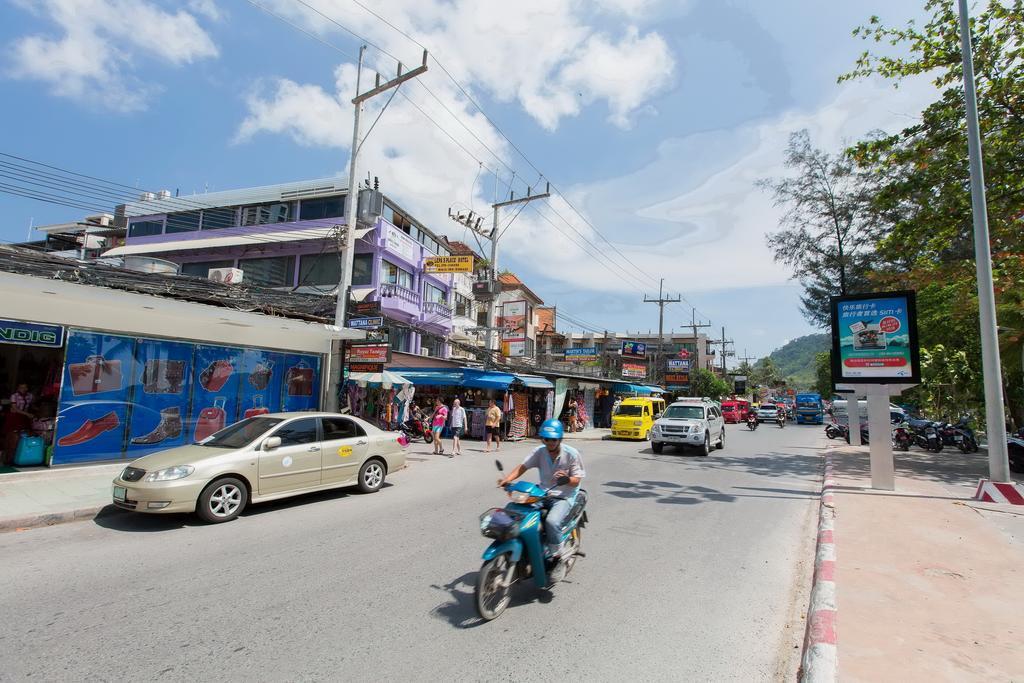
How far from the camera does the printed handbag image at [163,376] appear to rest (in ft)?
38.8

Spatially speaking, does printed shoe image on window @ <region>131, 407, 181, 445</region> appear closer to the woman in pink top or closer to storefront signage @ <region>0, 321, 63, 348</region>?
storefront signage @ <region>0, 321, 63, 348</region>

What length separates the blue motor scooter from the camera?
419 centimetres

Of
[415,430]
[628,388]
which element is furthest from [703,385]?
[415,430]

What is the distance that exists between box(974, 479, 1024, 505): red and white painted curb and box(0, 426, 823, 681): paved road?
3.89 meters

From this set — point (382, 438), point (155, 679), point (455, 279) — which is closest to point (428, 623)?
point (155, 679)

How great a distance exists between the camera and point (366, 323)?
1420 centimetres

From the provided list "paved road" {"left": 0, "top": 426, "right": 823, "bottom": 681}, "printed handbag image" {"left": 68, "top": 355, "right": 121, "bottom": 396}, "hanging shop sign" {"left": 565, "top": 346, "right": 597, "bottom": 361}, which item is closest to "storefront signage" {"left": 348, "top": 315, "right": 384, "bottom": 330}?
"printed handbag image" {"left": 68, "top": 355, "right": 121, "bottom": 396}

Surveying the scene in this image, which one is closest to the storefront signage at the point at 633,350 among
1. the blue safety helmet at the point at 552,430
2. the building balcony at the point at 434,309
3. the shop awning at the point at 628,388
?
the shop awning at the point at 628,388

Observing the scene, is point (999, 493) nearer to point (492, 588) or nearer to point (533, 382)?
point (492, 588)

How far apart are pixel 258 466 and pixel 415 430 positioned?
40.6 ft

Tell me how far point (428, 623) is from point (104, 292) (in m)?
9.61

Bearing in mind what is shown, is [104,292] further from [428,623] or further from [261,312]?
[428,623]

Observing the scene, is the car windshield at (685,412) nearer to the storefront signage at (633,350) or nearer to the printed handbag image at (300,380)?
the printed handbag image at (300,380)

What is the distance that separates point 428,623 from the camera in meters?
4.12
